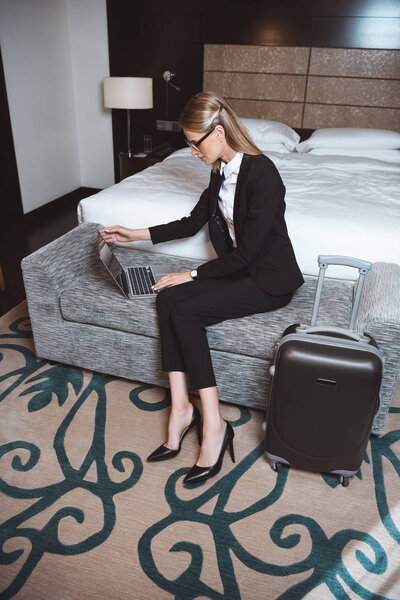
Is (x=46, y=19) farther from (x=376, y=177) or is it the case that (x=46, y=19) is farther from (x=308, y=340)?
(x=308, y=340)

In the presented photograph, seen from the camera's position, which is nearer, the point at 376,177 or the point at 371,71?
the point at 376,177

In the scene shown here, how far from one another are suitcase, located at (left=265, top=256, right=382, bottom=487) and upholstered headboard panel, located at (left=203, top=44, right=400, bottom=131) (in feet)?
8.70

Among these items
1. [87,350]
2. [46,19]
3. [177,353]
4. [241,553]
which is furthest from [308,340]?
[46,19]

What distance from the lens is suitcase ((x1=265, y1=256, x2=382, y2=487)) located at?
1258 millimetres

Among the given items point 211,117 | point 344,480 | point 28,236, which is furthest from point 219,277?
point 28,236

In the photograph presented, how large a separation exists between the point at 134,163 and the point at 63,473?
Answer: 2864 mm

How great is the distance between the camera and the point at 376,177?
2.61 meters

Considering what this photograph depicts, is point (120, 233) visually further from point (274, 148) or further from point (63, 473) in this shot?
point (274, 148)

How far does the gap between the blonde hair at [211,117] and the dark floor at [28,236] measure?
5.24 feet

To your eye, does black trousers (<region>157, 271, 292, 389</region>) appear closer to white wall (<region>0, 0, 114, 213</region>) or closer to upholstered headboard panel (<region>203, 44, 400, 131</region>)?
upholstered headboard panel (<region>203, 44, 400, 131</region>)

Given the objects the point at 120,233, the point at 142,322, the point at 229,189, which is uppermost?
the point at 229,189

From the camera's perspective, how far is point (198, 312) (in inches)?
60.4

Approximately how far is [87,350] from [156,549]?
0.86m

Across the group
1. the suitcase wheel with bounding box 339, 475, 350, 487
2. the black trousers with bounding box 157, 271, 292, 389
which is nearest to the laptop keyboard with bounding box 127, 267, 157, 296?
the black trousers with bounding box 157, 271, 292, 389
